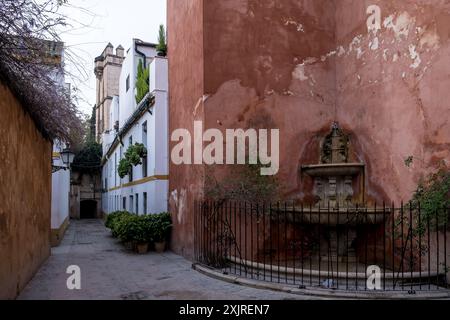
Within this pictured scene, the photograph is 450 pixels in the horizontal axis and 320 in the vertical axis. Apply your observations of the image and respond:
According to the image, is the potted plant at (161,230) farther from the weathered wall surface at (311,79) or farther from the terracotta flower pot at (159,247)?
the weathered wall surface at (311,79)

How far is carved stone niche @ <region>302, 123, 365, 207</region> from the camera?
9.61 m

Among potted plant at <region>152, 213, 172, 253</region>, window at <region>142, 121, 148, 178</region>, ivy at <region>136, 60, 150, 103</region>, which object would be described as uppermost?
ivy at <region>136, 60, 150, 103</region>

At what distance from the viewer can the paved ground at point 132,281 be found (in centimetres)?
695

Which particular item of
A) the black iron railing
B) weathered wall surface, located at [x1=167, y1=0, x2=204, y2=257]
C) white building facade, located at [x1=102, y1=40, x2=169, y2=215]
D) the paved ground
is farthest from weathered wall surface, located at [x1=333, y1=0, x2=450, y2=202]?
white building facade, located at [x1=102, y1=40, x2=169, y2=215]

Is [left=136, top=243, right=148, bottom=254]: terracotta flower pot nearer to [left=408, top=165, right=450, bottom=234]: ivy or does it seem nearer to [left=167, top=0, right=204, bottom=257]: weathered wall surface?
[left=167, top=0, right=204, bottom=257]: weathered wall surface

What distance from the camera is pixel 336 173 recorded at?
9742mm

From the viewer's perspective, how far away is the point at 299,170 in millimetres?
10203

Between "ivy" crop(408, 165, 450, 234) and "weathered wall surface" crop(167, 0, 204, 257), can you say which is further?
"weathered wall surface" crop(167, 0, 204, 257)

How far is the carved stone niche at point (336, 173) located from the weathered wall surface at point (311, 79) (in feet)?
0.67

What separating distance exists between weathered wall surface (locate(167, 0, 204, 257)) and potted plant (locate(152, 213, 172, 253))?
285 mm

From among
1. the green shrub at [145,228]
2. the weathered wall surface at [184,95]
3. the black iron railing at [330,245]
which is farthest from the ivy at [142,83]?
the black iron railing at [330,245]
